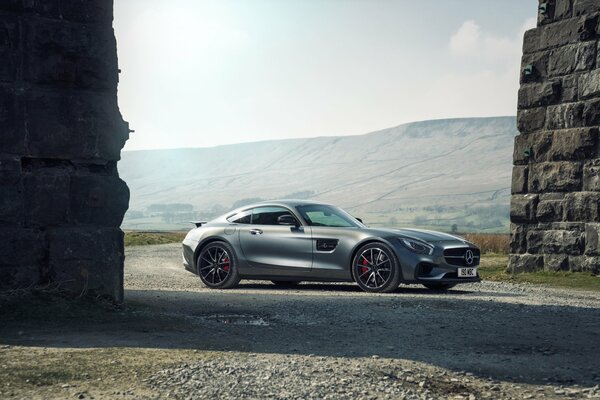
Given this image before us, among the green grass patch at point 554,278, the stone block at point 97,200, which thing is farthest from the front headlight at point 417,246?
the stone block at point 97,200

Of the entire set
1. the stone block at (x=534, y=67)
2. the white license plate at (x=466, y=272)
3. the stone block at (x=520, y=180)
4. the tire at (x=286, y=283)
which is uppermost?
the stone block at (x=534, y=67)

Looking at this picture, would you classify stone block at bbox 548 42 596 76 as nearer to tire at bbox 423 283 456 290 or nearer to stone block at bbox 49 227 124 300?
tire at bbox 423 283 456 290

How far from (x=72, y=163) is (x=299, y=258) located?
15.8 ft

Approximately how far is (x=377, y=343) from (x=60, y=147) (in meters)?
4.00

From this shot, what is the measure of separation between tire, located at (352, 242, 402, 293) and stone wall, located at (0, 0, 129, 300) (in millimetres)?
4252

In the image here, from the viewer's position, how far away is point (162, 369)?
6.57 metres

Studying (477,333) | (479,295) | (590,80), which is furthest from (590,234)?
(477,333)

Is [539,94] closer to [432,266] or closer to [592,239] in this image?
[592,239]

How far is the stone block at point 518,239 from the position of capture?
17.3 m

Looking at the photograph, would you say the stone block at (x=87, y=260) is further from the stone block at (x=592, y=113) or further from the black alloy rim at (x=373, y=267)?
the stone block at (x=592, y=113)

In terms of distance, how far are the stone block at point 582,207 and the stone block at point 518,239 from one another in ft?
3.34

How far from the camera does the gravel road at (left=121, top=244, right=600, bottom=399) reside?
247 inches

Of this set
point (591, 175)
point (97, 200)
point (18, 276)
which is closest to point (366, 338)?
point (97, 200)

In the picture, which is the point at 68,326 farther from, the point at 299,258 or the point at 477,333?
the point at 299,258
